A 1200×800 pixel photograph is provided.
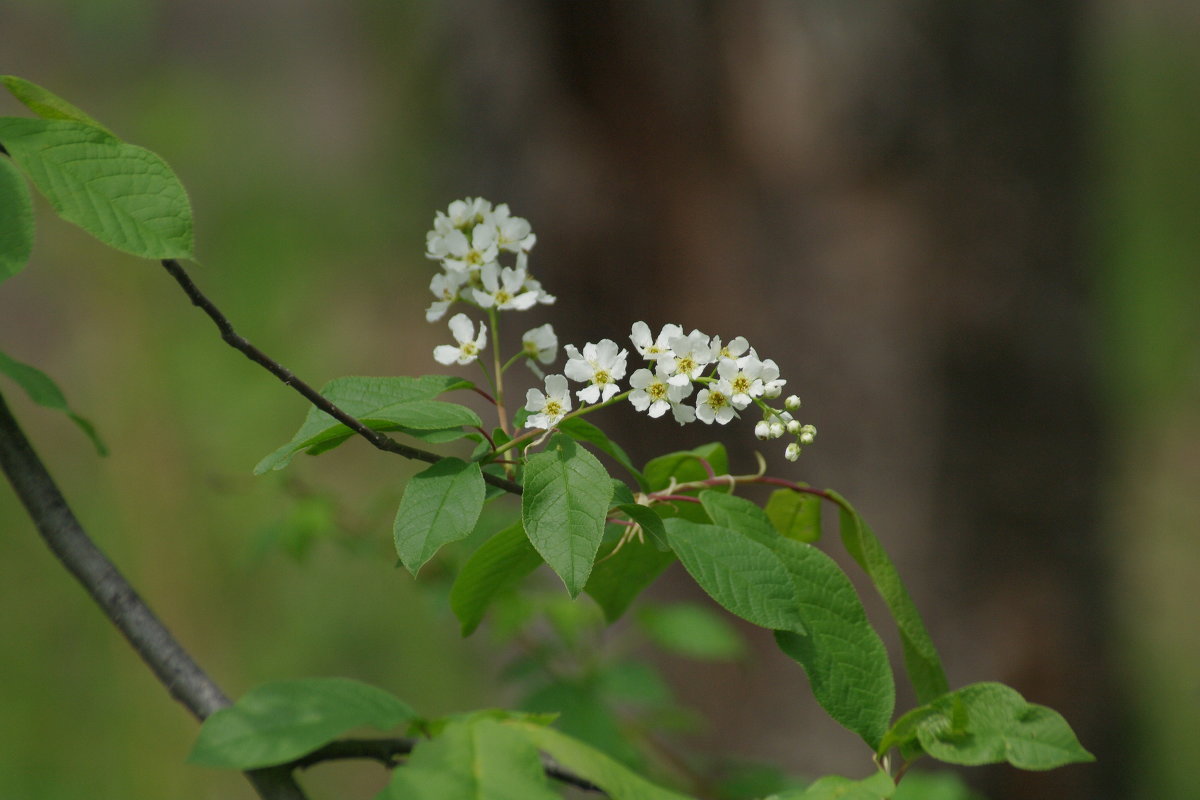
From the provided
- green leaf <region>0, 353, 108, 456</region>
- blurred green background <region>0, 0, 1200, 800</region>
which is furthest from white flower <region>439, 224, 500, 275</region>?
blurred green background <region>0, 0, 1200, 800</region>

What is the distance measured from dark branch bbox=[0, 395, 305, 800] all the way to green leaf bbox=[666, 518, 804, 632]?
406mm

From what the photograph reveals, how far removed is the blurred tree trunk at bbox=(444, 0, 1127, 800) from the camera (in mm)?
2102

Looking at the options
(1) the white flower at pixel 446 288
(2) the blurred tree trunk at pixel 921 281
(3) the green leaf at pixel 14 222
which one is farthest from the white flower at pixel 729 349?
(2) the blurred tree trunk at pixel 921 281

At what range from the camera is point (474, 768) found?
2.02 ft

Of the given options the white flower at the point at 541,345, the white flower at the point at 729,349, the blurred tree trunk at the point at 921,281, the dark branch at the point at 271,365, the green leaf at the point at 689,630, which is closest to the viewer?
the dark branch at the point at 271,365

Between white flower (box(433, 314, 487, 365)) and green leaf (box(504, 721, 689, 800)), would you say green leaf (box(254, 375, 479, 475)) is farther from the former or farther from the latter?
green leaf (box(504, 721, 689, 800))

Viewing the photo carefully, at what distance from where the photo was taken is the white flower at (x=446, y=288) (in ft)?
2.44

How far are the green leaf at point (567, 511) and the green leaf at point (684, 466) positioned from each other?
0.66 feet

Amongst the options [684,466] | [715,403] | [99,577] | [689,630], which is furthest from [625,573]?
[689,630]

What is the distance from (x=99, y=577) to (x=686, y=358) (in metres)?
0.51

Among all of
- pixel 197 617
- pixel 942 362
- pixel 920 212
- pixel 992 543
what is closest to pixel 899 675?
pixel 992 543

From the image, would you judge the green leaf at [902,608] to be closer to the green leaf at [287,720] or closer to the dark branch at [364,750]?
the dark branch at [364,750]

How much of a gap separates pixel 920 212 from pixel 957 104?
25 cm

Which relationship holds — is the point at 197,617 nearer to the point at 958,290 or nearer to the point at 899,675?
the point at 899,675
